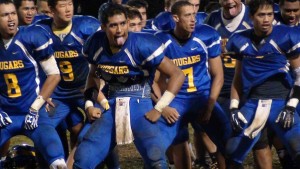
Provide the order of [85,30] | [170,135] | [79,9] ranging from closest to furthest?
[170,135], [85,30], [79,9]

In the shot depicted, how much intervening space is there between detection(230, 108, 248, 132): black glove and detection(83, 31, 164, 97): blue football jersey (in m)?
0.88

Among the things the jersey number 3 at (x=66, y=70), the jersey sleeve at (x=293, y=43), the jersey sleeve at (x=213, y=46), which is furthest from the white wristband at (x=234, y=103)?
the jersey number 3 at (x=66, y=70)

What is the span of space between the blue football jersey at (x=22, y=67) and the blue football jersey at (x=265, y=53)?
1.86 m

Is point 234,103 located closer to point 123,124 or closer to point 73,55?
point 123,124

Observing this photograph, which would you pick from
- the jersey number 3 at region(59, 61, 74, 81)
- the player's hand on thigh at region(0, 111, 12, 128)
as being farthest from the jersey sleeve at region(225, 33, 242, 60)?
the player's hand on thigh at region(0, 111, 12, 128)

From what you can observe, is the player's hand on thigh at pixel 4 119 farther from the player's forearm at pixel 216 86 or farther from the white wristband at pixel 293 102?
the white wristband at pixel 293 102

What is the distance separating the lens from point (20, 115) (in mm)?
8695

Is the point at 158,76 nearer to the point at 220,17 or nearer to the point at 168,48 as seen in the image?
the point at 168,48

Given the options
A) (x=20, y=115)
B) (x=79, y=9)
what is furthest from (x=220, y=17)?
(x=79, y=9)

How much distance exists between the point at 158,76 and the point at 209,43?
0.63m

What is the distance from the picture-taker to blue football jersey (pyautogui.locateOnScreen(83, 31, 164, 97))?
8.03 m

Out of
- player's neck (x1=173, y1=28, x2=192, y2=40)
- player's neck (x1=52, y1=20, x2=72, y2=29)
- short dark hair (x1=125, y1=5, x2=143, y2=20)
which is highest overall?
short dark hair (x1=125, y1=5, x2=143, y2=20)

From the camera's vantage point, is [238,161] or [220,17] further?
[220,17]

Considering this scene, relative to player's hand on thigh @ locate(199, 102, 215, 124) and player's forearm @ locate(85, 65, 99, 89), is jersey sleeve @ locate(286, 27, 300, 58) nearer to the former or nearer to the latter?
player's hand on thigh @ locate(199, 102, 215, 124)
